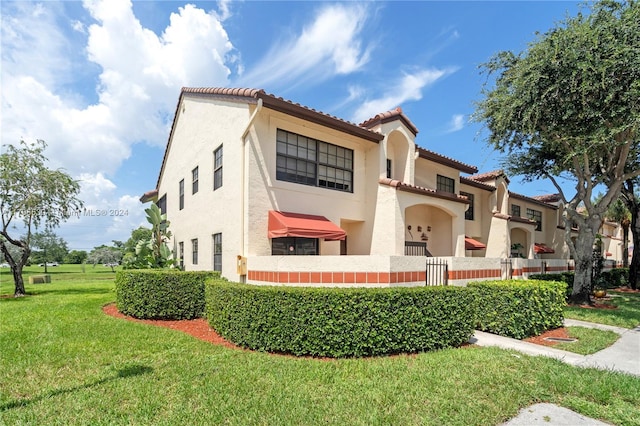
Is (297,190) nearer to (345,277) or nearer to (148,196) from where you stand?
(345,277)

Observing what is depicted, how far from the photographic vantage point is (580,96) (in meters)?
12.4

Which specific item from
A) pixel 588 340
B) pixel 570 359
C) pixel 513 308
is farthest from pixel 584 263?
pixel 570 359

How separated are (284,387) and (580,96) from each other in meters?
14.5

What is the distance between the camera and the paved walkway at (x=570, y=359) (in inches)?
182

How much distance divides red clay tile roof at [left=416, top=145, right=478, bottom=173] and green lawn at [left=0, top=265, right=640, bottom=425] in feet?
38.8

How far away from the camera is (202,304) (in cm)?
1161

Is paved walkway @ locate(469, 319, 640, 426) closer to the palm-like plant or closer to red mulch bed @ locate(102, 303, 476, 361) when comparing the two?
red mulch bed @ locate(102, 303, 476, 361)

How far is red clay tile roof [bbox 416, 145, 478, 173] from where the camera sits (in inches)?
684

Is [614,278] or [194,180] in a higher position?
[194,180]


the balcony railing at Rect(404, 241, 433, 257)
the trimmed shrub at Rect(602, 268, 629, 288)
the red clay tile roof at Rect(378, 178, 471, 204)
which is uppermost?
the red clay tile roof at Rect(378, 178, 471, 204)

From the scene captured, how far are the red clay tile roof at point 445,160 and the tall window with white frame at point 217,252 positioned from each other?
1070 centimetres

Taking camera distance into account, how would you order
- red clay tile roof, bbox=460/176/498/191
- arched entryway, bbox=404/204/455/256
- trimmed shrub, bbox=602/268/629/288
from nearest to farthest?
arched entryway, bbox=404/204/455/256 → red clay tile roof, bbox=460/176/498/191 → trimmed shrub, bbox=602/268/629/288

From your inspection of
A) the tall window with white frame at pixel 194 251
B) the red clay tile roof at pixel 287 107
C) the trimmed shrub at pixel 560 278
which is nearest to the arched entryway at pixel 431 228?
the trimmed shrub at pixel 560 278

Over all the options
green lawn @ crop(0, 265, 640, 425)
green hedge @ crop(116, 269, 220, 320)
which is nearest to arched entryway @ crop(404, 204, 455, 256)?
green lawn @ crop(0, 265, 640, 425)
